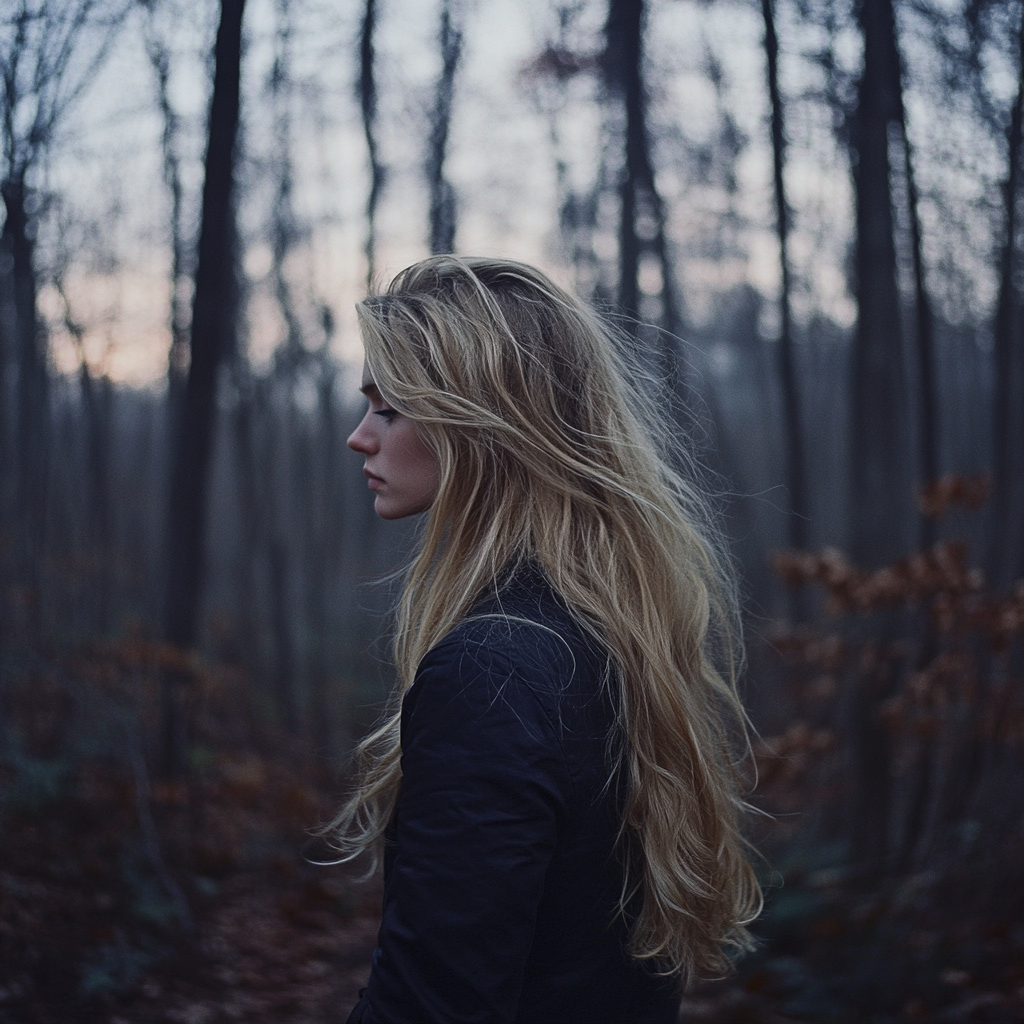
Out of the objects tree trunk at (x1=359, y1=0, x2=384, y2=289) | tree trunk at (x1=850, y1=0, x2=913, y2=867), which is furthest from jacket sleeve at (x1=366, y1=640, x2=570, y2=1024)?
tree trunk at (x1=359, y1=0, x2=384, y2=289)

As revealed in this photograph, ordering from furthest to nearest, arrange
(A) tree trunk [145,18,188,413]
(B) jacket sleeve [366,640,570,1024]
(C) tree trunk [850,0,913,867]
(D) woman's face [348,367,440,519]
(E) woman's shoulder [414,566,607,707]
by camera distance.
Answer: (A) tree trunk [145,18,188,413] < (C) tree trunk [850,0,913,867] < (D) woman's face [348,367,440,519] < (E) woman's shoulder [414,566,607,707] < (B) jacket sleeve [366,640,570,1024]

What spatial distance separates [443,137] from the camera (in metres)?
12.8

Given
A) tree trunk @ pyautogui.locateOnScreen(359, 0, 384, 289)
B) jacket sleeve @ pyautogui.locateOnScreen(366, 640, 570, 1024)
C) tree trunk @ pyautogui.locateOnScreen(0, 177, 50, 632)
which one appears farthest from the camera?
tree trunk @ pyautogui.locateOnScreen(359, 0, 384, 289)

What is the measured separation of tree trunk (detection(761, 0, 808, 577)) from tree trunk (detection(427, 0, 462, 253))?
453cm

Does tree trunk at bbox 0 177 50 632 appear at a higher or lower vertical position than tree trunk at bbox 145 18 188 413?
lower

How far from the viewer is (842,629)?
6340 mm

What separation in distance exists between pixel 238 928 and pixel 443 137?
425 inches

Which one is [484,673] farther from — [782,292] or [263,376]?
[263,376]

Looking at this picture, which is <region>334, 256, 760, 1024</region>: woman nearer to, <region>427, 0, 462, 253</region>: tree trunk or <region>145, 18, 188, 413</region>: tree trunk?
<region>145, 18, 188, 413</region>: tree trunk

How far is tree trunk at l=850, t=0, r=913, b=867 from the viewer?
20.1 feet

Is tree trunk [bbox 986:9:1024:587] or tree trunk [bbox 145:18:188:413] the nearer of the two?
tree trunk [bbox 986:9:1024:587]

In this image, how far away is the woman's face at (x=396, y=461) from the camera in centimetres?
172

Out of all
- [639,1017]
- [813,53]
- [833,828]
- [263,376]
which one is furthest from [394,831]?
[263,376]

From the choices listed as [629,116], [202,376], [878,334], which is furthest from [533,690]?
[629,116]
